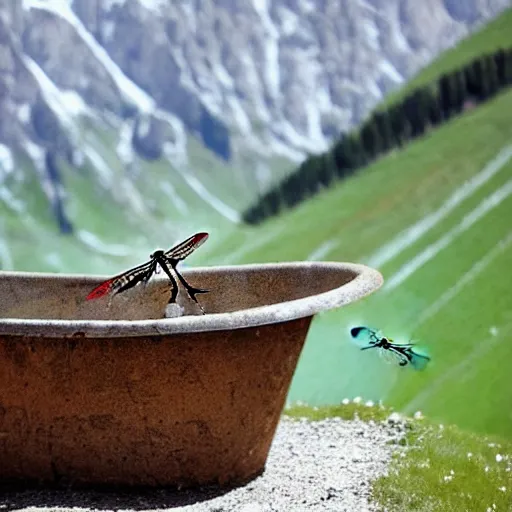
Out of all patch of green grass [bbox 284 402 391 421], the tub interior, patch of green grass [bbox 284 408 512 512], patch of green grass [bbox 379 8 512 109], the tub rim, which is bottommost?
patch of green grass [bbox 284 402 391 421]

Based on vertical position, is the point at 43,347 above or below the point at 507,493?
above

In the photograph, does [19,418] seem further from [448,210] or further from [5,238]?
[5,238]

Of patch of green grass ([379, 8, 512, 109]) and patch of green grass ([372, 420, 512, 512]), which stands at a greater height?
patch of green grass ([379, 8, 512, 109])

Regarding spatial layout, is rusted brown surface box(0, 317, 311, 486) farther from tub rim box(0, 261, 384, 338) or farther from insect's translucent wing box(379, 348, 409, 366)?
insect's translucent wing box(379, 348, 409, 366)

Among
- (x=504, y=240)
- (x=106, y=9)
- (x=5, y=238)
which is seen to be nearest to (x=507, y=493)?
(x=504, y=240)

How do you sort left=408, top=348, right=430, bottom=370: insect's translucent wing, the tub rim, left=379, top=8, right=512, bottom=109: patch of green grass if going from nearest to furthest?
the tub rim
left=408, top=348, right=430, bottom=370: insect's translucent wing
left=379, top=8, right=512, bottom=109: patch of green grass

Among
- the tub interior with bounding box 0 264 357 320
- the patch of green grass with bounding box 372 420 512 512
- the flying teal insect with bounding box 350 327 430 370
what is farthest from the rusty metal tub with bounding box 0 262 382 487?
the tub interior with bounding box 0 264 357 320

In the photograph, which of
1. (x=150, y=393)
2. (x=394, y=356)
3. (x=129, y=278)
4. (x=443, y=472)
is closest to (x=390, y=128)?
(x=394, y=356)
